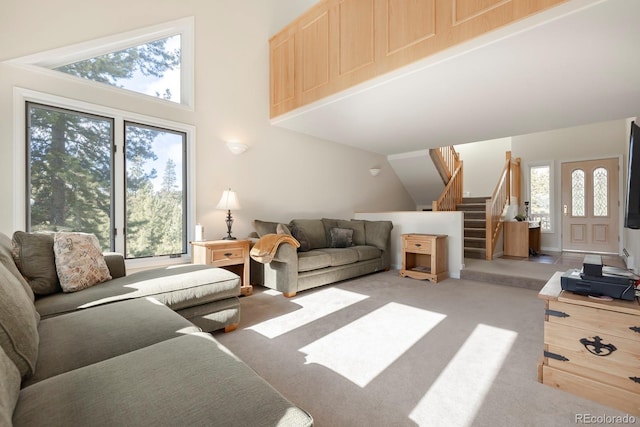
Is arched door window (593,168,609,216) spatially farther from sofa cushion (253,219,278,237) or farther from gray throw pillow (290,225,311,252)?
sofa cushion (253,219,278,237)

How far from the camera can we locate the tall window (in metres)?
6.79

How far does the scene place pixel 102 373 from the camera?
3.21 feet

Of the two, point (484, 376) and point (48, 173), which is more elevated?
point (48, 173)

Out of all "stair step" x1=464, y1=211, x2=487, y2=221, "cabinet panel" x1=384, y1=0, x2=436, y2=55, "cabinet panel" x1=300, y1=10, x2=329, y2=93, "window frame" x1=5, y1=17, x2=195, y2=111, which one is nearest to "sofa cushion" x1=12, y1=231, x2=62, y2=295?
"window frame" x1=5, y1=17, x2=195, y2=111

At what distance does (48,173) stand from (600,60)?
16.4 ft

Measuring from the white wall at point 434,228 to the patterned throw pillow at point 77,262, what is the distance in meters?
4.01

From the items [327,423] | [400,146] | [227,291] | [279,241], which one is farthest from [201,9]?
[327,423]

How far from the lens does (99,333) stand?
136 centimetres

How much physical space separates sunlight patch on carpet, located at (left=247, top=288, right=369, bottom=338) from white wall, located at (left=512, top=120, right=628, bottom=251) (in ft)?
19.7

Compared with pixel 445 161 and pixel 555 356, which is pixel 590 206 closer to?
pixel 445 161

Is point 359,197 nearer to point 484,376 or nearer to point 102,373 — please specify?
point 484,376

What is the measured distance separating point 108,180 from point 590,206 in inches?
341

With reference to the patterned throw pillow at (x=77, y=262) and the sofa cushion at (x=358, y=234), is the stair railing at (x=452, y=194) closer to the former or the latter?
the sofa cushion at (x=358, y=234)

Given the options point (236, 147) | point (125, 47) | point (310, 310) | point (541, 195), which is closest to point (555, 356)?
point (310, 310)
